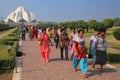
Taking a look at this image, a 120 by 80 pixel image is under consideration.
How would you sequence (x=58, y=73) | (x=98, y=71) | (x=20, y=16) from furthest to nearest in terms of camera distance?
(x=20, y=16) → (x=98, y=71) → (x=58, y=73)

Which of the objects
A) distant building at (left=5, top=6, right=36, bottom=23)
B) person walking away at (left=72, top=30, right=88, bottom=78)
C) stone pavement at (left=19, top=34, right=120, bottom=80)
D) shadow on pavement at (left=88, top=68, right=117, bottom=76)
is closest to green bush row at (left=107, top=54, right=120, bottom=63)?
stone pavement at (left=19, top=34, right=120, bottom=80)

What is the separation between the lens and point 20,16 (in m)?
143

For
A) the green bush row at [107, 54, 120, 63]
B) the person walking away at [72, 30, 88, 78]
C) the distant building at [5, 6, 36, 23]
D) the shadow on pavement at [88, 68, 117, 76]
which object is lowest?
the shadow on pavement at [88, 68, 117, 76]

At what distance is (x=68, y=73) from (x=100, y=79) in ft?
4.37

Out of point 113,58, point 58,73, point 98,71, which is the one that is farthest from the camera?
point 113,58

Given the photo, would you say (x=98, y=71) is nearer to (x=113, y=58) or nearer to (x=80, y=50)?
(x=80, y=50)

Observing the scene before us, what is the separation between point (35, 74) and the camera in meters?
9.27

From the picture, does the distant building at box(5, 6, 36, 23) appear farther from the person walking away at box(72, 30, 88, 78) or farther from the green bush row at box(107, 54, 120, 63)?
the person walking away at box(72, 30, 88, 78)

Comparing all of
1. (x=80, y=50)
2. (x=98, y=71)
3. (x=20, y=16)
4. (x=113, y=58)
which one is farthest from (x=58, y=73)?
(x=20, y=16)

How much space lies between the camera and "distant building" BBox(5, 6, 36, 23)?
14312 cm

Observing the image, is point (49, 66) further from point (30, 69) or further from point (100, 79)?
point (100, 79)

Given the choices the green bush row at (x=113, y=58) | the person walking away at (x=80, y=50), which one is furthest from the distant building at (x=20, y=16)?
the person walking away at (x=80, y=50)

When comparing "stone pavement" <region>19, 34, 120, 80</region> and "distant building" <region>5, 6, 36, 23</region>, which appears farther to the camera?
"distant building" <region>5, 6, 36, 23</region>

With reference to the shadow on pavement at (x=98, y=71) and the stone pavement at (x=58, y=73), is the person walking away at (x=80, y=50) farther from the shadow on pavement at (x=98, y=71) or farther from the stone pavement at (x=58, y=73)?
the shadow on pavement at (x=98, y=71)
